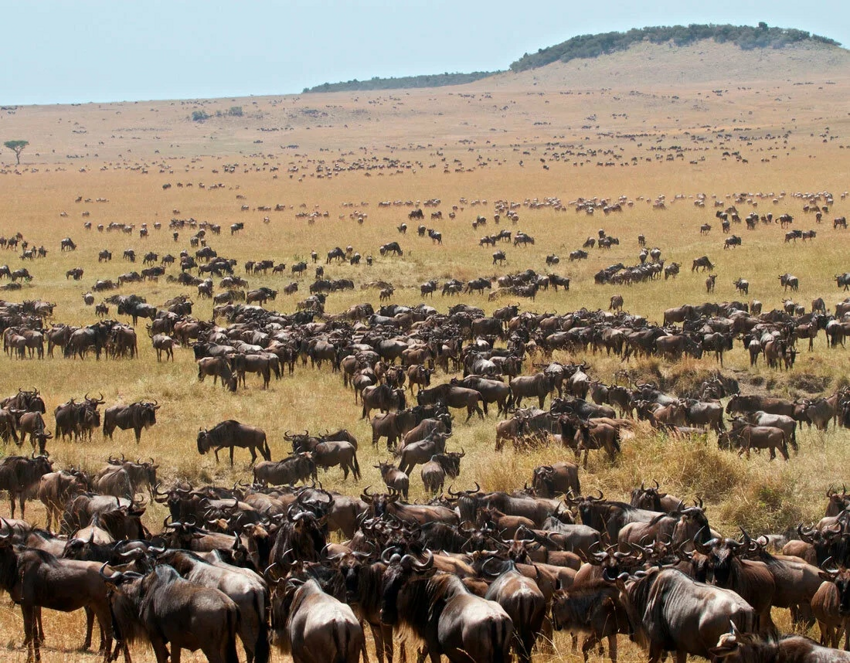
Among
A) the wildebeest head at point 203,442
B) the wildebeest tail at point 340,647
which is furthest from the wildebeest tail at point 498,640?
the wildebeest head at point 203,442

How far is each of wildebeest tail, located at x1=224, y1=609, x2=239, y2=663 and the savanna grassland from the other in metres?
1.74

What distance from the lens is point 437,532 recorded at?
425 inches

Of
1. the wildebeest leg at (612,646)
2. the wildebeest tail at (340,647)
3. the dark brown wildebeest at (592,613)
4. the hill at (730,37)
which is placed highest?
the hill at (730,37)

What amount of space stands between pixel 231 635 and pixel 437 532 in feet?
11.7

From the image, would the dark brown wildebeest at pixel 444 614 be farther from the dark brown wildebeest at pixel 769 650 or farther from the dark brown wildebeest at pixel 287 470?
the dark brown wildebeest at pixel 287 470

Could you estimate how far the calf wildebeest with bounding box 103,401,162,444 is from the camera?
1823 cm

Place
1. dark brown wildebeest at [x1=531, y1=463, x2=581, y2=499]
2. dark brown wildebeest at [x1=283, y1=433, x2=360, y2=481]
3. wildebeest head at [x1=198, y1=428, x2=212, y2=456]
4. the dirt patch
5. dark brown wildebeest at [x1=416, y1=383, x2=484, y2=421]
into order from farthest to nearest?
1. the dirt patch
2. dark brown wildebeest at [x1=416, y1=383, x2=484, y2=421]
3. wildebeest head at [x1=198, y1=428, x2=212, y2=456]
4. dark brown wildebeest at [x1=283, y1=433, x2=360, y2=481]
5. dark brown wildebeest at [x1=531, y1=463, x2=581, y2=499]

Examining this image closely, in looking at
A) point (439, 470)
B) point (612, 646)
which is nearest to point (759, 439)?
point (439, 470)

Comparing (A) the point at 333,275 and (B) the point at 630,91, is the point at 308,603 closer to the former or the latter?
(A) the point at 333,275

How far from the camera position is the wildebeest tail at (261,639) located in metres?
8.14

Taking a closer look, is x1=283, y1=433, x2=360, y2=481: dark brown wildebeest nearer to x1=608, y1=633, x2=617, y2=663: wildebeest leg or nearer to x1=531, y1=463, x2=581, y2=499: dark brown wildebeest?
x1=531, y1=463, x2=581, y2=499: dark brown wildebeest

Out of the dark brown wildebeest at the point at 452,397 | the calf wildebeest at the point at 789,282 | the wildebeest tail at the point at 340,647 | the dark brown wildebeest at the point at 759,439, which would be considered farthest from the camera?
the calf wildebeest at the point at 789,282

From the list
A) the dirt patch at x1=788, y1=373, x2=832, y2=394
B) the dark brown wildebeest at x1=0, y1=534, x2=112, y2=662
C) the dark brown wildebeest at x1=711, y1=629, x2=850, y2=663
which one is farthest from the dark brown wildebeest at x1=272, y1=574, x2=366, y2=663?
the dirt patch at x1=788, y1=373, x2=832, y2=394

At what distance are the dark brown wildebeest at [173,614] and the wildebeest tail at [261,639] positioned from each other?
331 millimetres
